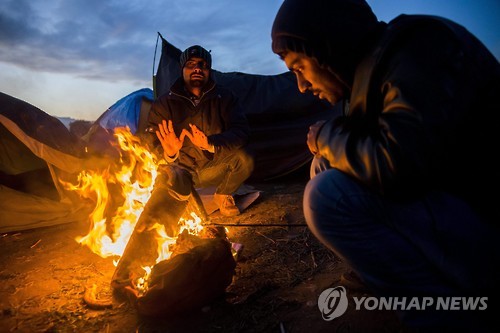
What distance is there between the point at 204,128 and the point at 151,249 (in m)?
2.52

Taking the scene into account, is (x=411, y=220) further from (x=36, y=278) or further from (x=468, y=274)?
(x=36, y=278)

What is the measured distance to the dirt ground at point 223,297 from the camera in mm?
1961

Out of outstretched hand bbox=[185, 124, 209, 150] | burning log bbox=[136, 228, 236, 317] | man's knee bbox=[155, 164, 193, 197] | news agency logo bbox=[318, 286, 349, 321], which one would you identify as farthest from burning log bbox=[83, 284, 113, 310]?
outstretched hand bbox=[185, 124, 209, 150]

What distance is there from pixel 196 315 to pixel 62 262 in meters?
1.78

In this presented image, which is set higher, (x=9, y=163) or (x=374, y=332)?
(x=9, y=163)

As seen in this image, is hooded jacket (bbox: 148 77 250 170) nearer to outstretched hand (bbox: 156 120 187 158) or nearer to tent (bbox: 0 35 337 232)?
outstretched hand (bbox: 156 120 187 158)

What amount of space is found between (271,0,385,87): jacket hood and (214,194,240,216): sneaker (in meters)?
3.01

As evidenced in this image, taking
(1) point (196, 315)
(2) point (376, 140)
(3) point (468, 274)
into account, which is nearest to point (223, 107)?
(1) point (196, 315)

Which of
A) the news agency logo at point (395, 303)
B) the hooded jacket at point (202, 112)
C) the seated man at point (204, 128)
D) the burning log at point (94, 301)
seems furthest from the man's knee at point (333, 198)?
the hooded jacket at point (202, 112)

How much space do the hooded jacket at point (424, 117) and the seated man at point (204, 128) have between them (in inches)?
110

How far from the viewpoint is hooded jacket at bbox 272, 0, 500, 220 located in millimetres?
1298

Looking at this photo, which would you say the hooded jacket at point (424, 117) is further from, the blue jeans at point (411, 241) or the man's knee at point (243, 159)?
the man's knee at point (243, 159)

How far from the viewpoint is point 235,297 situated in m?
2.28

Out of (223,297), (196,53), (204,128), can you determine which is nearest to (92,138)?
(204,128)
